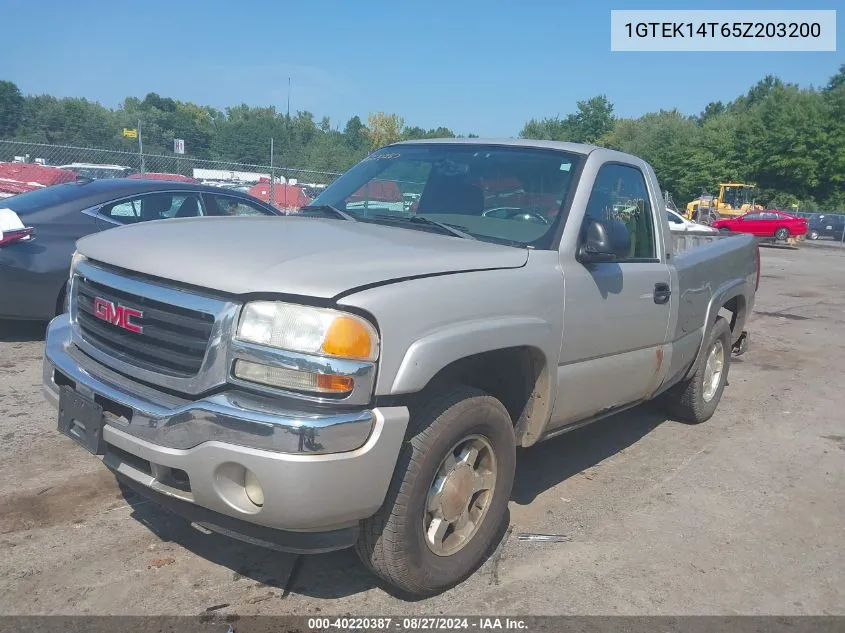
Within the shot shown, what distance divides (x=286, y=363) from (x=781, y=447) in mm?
4288

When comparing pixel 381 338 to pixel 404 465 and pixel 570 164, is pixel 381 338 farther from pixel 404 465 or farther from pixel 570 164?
pixel 570 164

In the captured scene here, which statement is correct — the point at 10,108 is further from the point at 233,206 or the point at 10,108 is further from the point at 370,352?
the point at 370,352

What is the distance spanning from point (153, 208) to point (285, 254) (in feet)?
16.2

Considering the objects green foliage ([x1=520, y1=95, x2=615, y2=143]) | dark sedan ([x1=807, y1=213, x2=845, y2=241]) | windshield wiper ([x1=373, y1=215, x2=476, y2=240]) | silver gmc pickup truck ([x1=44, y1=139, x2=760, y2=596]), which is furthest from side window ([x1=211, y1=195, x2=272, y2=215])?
green foliage ([x1=520, y1=95, x2=615, y2=143])

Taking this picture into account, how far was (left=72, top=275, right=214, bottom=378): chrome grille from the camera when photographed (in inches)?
100

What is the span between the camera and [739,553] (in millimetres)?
3594

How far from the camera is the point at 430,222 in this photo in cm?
366

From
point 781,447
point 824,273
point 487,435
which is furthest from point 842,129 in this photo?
point 487,435

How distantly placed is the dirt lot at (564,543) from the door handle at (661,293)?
1144 millimetres

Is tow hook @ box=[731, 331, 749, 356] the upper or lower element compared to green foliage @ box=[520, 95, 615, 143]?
lower

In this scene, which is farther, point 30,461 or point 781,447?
point 781,447

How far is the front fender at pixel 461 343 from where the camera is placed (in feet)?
8.38

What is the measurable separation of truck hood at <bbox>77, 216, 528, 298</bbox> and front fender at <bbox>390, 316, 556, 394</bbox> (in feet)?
0.81

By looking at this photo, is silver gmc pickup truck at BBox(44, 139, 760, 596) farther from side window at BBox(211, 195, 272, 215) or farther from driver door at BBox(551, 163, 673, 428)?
side window at BBox(211, 195, 272, 215)
